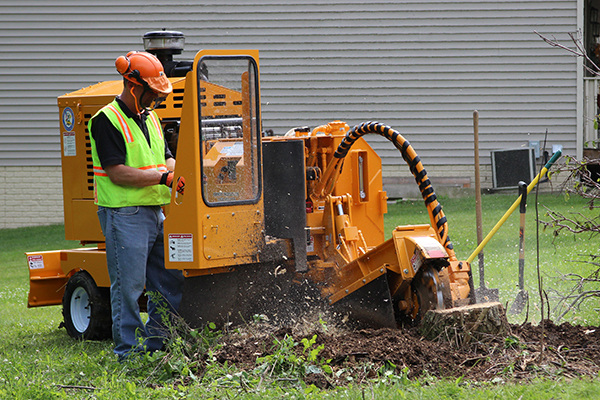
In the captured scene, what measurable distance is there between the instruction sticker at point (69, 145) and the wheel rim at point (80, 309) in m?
1.21

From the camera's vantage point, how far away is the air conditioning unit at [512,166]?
15.9m

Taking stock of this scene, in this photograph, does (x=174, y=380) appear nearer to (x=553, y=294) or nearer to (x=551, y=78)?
(x=553, y=294)

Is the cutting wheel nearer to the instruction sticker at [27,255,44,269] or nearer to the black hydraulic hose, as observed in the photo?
the black hydraulic hose

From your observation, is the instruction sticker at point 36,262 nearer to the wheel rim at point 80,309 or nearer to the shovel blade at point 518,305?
the wheel rim at point 80,309

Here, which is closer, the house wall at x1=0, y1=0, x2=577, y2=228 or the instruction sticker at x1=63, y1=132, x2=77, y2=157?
the instruction sticker at x1=63, y1=132, x2=77, y2=157

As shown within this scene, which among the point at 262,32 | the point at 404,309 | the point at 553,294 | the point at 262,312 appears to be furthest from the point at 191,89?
the point at 262,32

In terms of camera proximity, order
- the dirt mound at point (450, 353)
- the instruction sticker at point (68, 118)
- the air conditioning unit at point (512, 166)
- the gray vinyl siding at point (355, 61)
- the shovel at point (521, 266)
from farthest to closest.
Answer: the gray vinyl siding at point (355, 61) < the air conditioning unit at point (512, 166) < the instruction sticker at point (68, 118) < the shovel at point (521, 266) < the dirt mound at point (450, 353)

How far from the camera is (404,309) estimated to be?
19.0ft

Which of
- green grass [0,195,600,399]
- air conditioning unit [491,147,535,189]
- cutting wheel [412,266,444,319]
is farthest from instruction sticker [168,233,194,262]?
air conditioning unit [491,147,535,189]

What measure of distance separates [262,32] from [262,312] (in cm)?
1141

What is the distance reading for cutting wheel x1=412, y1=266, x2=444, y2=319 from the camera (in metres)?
5.40

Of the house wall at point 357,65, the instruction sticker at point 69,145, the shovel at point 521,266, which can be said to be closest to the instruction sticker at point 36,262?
the instruction sticker at point 69,145

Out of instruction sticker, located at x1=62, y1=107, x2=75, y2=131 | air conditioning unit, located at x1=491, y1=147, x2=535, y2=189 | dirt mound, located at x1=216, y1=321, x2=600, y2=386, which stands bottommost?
dirt mound, located at x1=216, y1=321, x2=600, y2=386

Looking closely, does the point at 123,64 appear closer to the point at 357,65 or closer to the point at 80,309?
the point at 80,309
